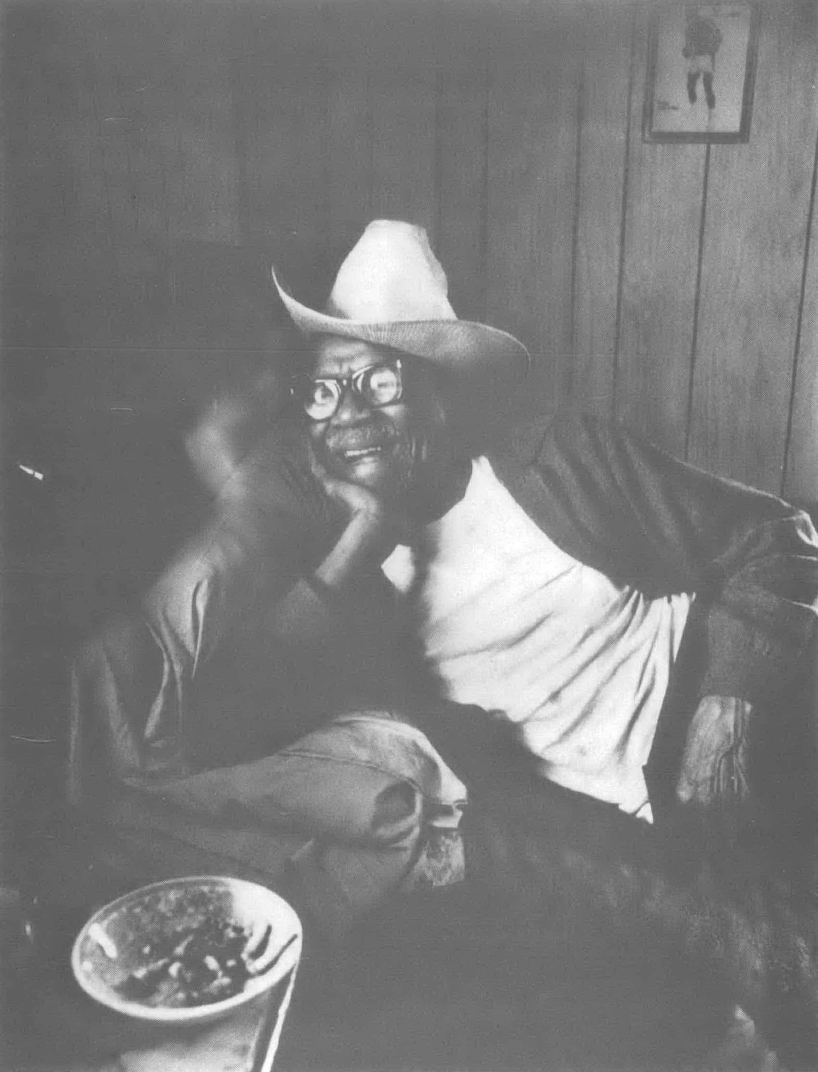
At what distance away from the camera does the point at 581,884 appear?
1486 mm

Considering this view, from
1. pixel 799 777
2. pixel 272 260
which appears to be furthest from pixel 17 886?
pixel 799 777

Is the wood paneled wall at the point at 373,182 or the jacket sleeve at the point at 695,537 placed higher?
the wood paneled wall at the point at 373,182

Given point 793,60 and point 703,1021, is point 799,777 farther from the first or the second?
point 793,60

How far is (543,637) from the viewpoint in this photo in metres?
1.48

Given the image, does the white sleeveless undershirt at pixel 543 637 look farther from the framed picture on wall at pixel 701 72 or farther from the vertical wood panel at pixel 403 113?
the framed picture on wall at pixel 701 72

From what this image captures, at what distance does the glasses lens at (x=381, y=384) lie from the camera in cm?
142

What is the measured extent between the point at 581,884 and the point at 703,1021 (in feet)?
1.06

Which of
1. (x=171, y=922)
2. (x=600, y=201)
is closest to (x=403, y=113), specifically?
(x=600, y=201)

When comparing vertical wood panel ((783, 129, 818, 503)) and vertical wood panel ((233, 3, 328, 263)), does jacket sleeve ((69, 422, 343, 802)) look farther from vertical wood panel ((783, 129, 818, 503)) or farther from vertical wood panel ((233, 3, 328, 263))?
vertical wood panel ((783, 129, 818, 503))

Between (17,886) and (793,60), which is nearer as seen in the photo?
(793,60)

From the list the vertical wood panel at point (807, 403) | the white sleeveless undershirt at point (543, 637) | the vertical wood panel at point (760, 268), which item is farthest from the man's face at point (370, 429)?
the vertical wood panel at point (807, 403)

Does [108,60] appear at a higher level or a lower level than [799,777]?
higher

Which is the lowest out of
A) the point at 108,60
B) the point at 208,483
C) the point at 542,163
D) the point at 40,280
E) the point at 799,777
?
the point at 799,777

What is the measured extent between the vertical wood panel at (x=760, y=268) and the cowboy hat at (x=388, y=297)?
0.42m
